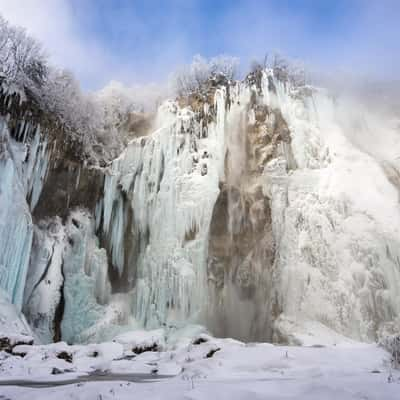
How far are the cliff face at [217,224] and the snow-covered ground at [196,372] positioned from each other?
107 inches

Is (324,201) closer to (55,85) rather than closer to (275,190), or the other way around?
(275,190)

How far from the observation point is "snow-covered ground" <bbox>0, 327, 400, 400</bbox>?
13.9 ft

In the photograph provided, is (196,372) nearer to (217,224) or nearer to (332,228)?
(332,228)

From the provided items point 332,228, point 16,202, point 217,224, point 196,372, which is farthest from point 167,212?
point 196,372

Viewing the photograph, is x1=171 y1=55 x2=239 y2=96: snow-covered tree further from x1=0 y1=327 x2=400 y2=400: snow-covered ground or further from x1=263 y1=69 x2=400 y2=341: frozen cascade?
x1=0 y1=327 x2=400 y2=400: snow-covered ground

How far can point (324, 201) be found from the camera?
17.0 metres

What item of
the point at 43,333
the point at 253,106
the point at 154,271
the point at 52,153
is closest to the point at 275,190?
the point at 253,106

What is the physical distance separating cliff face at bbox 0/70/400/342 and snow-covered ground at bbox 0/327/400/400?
8.88ft

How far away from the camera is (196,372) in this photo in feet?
23.6

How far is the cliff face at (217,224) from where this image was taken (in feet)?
49.0

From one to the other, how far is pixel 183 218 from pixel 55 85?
855 centimetres

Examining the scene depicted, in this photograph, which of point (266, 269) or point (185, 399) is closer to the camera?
point (185, 399)

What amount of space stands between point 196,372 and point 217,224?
38.7 feet

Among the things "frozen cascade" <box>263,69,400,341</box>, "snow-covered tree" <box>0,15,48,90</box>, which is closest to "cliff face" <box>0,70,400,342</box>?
"frozen cascade" <box>263,69,400,341</box>
